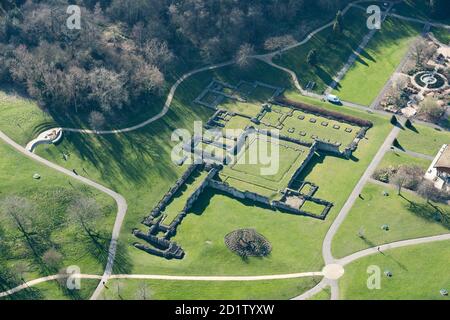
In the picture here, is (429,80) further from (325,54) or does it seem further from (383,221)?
(383,221)

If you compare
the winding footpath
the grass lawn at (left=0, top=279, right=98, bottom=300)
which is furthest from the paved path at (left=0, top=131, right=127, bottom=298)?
the grass lawn at (left=0, top=279, right=98, bottom=300)

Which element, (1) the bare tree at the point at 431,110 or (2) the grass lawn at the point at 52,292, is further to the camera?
(1) the bare tree at the point at 431,110

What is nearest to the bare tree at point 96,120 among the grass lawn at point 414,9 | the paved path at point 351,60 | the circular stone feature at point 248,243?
the circular stone feature at point 248,243

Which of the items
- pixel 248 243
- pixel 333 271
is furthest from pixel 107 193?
pixel 333 271

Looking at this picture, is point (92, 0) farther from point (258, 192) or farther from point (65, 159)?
point (258, 192)

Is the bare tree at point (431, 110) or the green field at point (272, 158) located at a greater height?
the bare tree at point (431, 110)

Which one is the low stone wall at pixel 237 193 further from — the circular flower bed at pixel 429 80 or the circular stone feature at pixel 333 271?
the circular flower bed at pixel 429 80

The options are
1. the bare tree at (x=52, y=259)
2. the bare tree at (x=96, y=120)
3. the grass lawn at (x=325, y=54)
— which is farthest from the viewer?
the grass lawn at (x=325, y=54)
